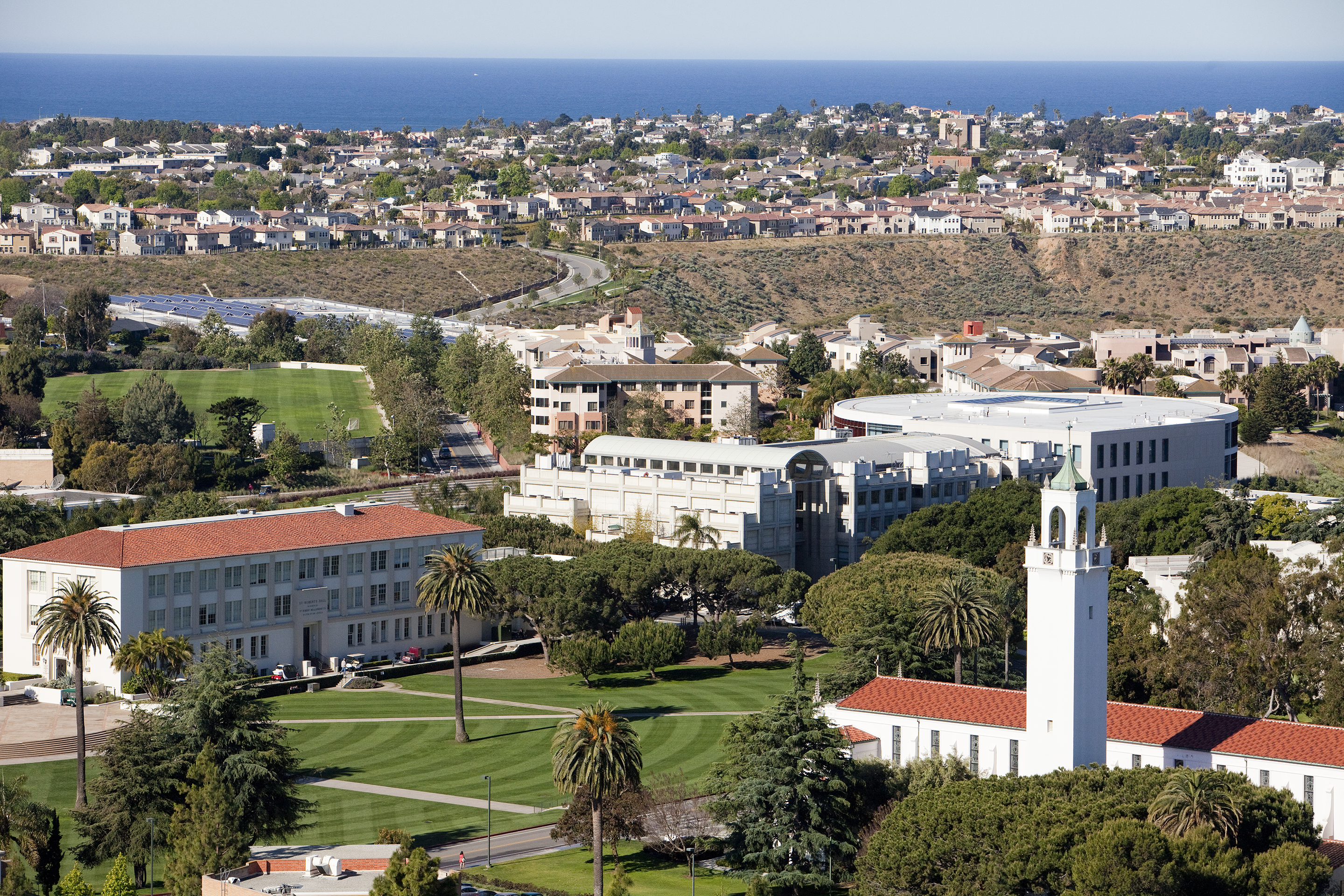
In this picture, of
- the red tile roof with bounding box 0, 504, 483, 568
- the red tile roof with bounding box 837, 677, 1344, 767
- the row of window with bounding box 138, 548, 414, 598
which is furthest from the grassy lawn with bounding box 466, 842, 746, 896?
the red tile roof with bounding box 0, 504, 483, 568

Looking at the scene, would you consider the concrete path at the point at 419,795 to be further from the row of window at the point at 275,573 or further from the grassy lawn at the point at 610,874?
the row of window at the point at 275,573

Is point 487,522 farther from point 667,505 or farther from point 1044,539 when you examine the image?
point 1044,539

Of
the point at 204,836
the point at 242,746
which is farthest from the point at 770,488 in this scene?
the point at 204,836

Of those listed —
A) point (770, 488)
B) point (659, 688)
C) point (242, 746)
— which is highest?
point (770, 488)

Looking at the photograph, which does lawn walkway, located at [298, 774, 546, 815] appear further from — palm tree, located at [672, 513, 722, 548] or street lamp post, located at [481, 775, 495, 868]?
palm tree, located at [672, 513, 722, 548]

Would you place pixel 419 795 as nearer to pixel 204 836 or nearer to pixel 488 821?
pixel 488 821

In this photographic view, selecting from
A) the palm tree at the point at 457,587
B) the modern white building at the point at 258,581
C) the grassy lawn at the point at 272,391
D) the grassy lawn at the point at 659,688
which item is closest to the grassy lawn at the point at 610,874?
the palm tree at the point at 457,587
